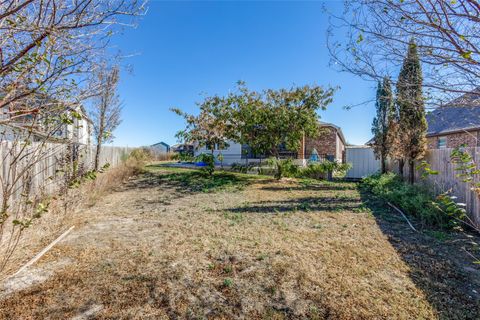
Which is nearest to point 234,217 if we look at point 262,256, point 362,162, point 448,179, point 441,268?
point 262,256

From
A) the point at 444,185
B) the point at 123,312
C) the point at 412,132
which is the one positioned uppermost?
the point at 412,132

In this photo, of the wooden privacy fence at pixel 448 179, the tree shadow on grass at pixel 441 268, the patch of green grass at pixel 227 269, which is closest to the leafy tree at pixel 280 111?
the wooden privacy fence at pixel 448 179

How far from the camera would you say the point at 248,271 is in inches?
137

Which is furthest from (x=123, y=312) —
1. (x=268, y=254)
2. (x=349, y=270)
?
(x=349, y=270)

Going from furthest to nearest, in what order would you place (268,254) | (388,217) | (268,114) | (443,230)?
(268,114), (388,217), (443,230), (268,254)

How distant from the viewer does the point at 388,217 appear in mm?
6547

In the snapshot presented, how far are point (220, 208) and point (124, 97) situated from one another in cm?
993

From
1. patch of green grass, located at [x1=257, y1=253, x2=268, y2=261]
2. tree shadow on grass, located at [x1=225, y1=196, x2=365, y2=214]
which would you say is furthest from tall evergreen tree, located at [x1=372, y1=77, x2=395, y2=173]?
patch of green grass, located at [x1=257, y1=253, x2=268, y2=261]

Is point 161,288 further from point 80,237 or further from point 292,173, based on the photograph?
point 292,173

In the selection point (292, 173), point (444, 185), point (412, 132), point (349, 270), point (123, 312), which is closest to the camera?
point (123, 312)

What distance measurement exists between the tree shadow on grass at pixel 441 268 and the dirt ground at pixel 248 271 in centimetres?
2

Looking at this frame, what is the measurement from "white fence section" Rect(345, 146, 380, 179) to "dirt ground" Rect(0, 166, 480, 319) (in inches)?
476

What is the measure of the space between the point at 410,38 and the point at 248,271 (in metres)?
3.44

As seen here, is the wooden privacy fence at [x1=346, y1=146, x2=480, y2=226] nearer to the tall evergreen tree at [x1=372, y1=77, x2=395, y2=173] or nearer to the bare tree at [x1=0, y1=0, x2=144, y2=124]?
the tall evergreen tree at [x1=372, y1=77, x2=395, y2=173]
